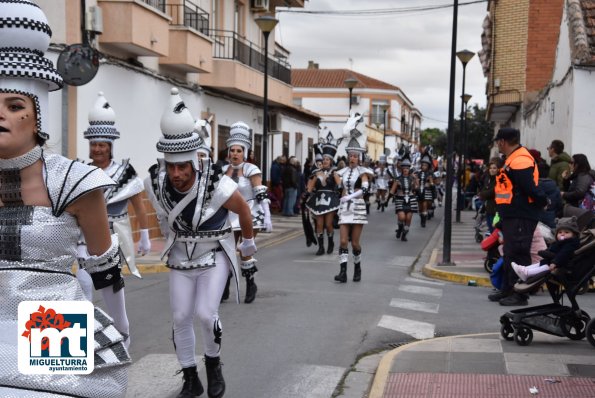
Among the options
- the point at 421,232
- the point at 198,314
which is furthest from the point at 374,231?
the point at 198,314

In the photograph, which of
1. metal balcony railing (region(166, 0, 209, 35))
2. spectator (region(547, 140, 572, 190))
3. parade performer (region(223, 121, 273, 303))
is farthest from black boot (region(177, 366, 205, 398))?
metal balcony railing (region(166, 0, 209, 35))

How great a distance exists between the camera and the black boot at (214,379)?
5.96 m

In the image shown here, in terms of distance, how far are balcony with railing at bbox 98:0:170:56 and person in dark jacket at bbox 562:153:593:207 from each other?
8.66m

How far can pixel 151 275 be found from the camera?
13.0m

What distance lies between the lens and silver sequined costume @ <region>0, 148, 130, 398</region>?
2809 mm

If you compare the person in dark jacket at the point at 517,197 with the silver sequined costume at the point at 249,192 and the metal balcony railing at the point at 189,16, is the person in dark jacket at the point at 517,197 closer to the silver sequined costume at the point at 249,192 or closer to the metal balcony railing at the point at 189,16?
the silver sequined costume at the point at 249,192

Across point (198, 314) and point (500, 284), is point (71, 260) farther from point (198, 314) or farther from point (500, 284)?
point (500, 284)

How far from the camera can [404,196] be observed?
2070 cm

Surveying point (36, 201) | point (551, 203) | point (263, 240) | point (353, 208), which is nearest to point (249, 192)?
point (353, 208)

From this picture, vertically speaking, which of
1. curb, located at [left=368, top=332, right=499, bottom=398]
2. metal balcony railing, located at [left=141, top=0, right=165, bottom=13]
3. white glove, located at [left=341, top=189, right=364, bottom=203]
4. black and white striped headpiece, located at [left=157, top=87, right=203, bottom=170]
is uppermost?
metal balcony railing, located at [left=141, top=0, right=165, bottom=13]

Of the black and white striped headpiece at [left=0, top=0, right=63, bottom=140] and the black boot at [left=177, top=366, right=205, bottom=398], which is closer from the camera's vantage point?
the black and white striped headpiece at [left=0, top=0, right=63, bottom=140]

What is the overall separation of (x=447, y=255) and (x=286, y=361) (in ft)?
25.6

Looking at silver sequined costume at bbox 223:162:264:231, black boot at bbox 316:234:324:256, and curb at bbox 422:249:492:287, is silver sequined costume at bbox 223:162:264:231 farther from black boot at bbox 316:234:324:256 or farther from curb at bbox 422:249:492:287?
black boot at bbox 316:234:324:256

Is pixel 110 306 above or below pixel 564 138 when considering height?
below
